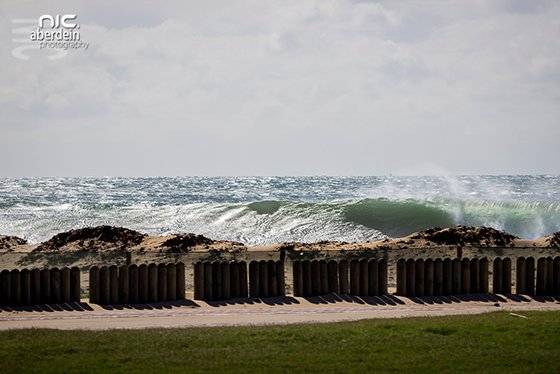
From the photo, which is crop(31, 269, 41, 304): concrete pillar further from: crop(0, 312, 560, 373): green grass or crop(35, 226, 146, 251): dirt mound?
crop(35, 226, 146, 251): dirt mound

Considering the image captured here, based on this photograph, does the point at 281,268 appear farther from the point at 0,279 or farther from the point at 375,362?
the point at 375,362

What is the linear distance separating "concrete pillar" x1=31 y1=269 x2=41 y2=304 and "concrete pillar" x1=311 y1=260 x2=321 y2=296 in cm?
628

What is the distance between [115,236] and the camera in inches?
1344

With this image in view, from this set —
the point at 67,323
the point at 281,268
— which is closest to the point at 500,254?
the point at 281,268

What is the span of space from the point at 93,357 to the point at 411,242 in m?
19.3

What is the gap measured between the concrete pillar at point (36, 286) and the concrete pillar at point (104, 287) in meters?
1.34

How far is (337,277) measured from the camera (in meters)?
23.1

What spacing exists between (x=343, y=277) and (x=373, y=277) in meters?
0.71

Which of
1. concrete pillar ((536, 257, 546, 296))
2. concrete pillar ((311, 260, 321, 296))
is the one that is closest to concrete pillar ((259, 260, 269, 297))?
concrete pillar ((311, 260, 321, 296))

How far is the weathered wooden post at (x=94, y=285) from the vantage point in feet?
71.6

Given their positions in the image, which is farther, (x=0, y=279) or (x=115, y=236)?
(x=115, y=236)

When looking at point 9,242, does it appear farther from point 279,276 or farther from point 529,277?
point 529,277

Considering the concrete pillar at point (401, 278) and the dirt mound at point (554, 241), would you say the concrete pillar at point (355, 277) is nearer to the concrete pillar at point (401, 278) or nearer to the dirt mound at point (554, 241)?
the concrete pillar at point (401, 278)

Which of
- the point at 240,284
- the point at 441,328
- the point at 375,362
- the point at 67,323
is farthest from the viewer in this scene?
the point at 240,284
